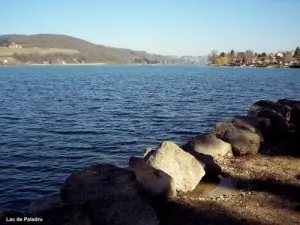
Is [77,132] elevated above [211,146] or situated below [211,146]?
below

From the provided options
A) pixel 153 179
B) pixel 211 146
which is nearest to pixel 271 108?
pixel 211 146

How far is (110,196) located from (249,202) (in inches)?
164

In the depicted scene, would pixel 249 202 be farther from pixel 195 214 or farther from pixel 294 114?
pixel 294 114

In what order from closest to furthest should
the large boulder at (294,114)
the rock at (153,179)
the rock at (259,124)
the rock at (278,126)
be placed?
1. the rock at (153,179)
2. the rock at (259,124)
3. the rock at (278,126)
4. the large boulder at (294,114)

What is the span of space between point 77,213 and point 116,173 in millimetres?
1878

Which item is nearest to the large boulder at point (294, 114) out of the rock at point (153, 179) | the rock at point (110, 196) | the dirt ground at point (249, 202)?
the dirt ground at point (249, 202)

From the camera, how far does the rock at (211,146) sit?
47.9 ft

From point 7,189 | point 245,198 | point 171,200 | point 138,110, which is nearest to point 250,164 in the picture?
point 245,198

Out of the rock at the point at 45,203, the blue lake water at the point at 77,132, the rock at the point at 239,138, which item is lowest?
the blue lake water at the point at 77,132

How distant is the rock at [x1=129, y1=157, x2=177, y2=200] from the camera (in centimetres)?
1019

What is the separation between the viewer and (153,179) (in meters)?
10.3

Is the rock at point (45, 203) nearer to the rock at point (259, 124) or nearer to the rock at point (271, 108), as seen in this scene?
the rock at point (259, 124)

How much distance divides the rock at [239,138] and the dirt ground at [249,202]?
4.98ft

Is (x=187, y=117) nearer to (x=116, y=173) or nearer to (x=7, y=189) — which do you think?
(x=7, y=189)
